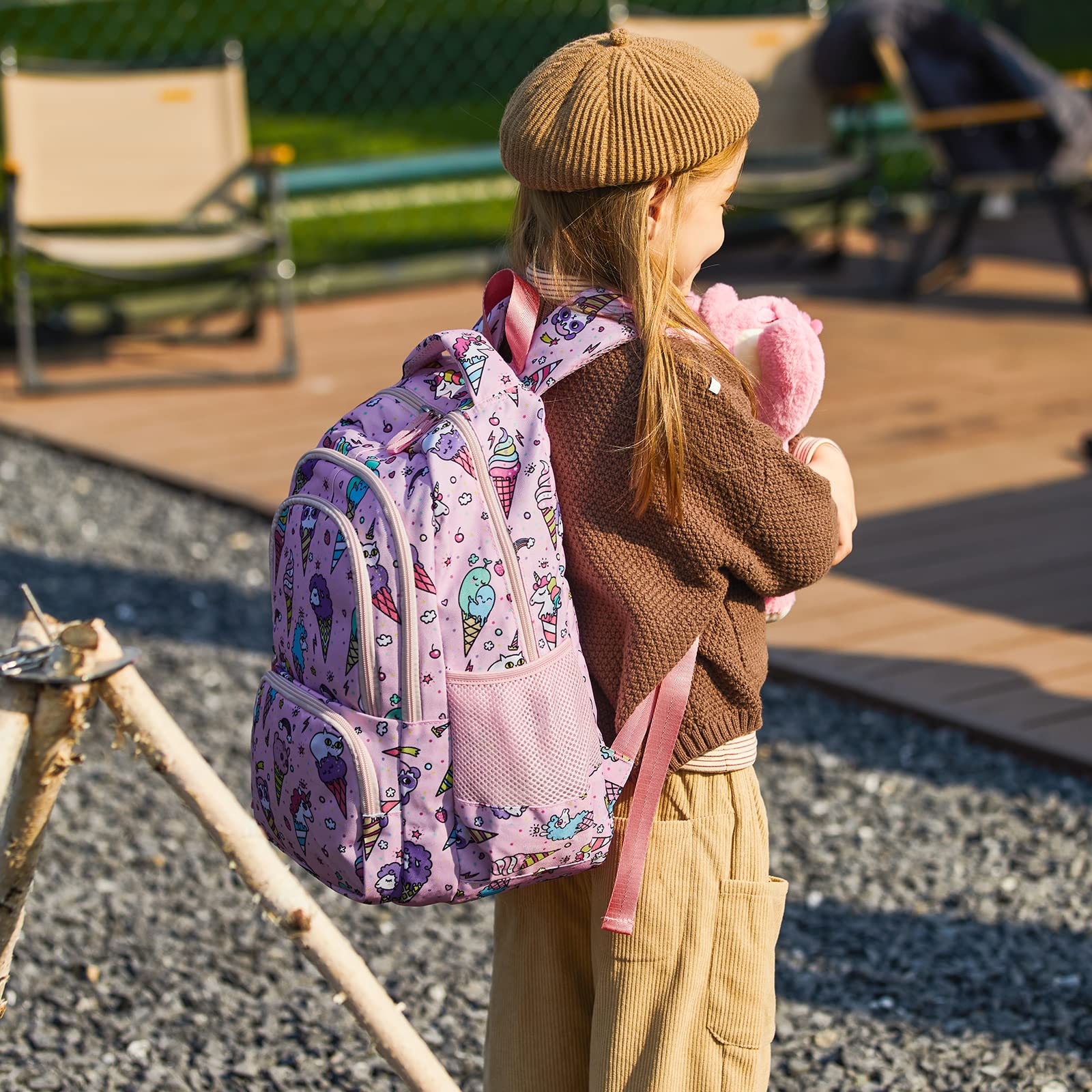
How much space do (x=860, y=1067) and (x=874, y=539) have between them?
2201mm

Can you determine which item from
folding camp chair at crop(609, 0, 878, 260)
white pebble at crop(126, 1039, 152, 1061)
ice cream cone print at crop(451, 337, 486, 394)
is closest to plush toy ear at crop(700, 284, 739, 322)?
ice cream cone print at crop(451, 337, 486, 394)

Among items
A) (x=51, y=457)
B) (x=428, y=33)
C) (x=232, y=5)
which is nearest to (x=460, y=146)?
(x=428, y=33)

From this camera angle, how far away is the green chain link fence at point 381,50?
9531 mm

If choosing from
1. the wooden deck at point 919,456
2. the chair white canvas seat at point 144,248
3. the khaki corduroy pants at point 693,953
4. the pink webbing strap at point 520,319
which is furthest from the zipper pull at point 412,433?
the chair white canvas seat at point 144,248

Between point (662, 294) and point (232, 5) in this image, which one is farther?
point (232, 5)

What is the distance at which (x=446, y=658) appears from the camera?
149 centimetres

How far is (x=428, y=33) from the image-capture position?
35.2ft

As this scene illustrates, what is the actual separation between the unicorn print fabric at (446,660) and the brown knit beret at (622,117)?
14 centimetres

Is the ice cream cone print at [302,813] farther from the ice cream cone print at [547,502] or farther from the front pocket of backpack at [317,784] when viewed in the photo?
the ice cream cone print at [547,502]

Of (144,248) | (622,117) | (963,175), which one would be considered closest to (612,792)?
(622,117)

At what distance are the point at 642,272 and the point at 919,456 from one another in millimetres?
3640

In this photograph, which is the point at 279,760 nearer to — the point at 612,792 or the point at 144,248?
the point at 612,792

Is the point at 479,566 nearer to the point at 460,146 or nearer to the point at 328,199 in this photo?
the point at 328,199

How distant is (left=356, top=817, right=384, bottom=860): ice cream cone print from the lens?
1490mm
